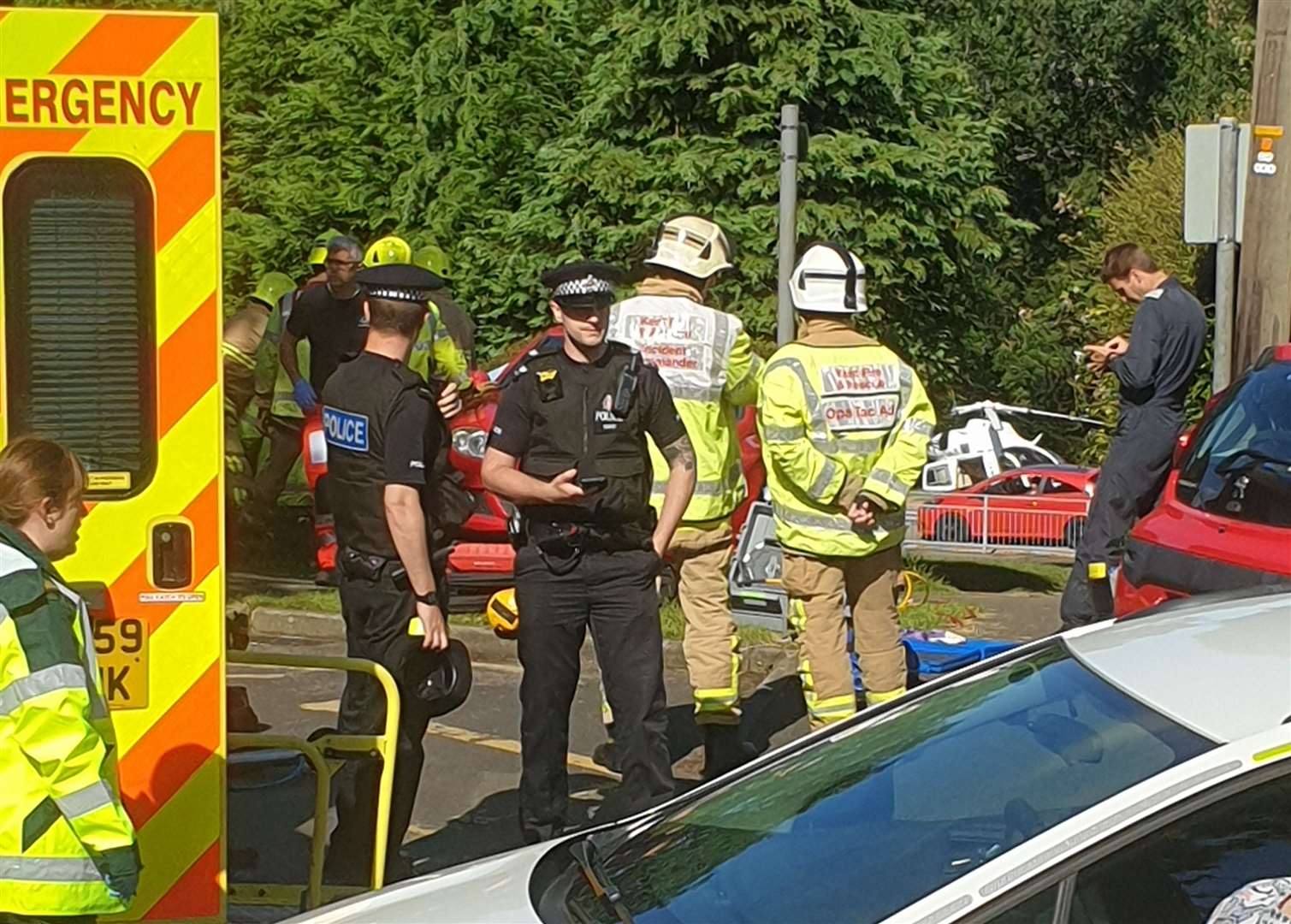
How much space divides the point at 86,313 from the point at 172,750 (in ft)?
3.39

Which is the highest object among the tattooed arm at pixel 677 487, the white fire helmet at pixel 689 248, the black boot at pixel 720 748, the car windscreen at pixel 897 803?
the white fire helmet at pixel 689 248

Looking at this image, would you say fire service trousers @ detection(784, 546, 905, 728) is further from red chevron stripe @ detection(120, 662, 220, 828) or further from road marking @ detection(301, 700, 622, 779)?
red chevron stripe @ detection(120, 662, 220, 828)

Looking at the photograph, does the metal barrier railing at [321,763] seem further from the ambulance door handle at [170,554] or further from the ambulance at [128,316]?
the ambulance door handle at [170,554]

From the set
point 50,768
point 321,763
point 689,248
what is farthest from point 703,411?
point 50,768

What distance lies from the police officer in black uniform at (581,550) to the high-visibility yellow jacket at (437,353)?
2656mm

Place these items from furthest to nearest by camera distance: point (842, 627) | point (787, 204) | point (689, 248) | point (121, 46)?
point (787, 204) < point (689, 248) < point (842, 627) < point (121, 46)

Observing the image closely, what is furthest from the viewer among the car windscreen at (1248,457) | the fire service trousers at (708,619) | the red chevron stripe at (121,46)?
the fire service trousers at (708,619)

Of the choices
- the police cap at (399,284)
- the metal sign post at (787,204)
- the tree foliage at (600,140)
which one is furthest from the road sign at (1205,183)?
the tree foliage at (600,140)

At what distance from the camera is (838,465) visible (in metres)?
6.75

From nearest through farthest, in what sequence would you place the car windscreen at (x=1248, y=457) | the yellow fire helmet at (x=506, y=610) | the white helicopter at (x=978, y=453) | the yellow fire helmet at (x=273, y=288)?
the car windscreen at (x=1248, y=457) < the yellow fire helmet at (x=506, y=610) < the yellow fire helmet at (x=273, y=288) < the white helicopter at (x=978, y=453)

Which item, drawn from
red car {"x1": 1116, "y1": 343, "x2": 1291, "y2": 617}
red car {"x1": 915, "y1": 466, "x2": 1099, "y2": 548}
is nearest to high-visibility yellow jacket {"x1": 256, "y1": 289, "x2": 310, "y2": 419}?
red car {"x1": 1116, "y1": 343, "x2": 1291, "y2": 617}

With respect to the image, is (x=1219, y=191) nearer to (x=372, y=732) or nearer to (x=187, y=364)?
(x=372, y=732)

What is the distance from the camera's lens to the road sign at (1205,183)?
11.0 metres

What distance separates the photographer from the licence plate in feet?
14.2
